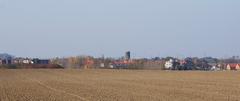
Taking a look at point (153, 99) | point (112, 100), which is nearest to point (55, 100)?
point (112, 100)

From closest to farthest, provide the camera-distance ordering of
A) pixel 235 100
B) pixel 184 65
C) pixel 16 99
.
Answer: pixel 235 100 → pixel 16 99 → pixel 184 65

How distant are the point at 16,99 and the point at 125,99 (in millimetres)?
5805

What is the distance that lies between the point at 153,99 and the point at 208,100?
274 cm

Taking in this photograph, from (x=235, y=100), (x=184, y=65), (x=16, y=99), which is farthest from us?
(x=184, y=65)

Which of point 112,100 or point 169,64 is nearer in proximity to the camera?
point 112,100

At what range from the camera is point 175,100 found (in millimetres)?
27078

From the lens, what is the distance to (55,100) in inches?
1120

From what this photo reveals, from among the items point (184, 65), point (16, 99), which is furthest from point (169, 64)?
point (16, 99)

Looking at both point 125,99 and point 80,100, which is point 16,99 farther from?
point 125,99

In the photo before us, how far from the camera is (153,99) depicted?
28062 mm

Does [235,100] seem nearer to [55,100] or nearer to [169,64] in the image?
[55,100]

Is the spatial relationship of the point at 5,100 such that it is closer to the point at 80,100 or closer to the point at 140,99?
the point at 80,100

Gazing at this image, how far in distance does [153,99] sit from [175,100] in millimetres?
1403

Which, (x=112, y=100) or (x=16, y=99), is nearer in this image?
(x=112, y=100)
